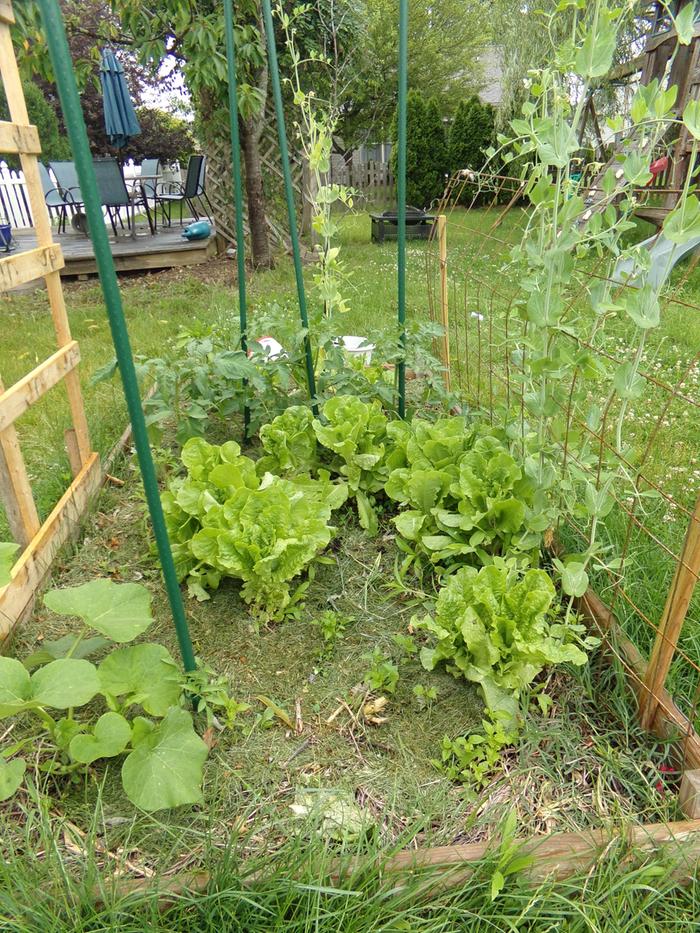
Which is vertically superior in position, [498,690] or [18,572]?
[18,572]

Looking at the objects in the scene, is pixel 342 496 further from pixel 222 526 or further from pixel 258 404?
pixel 258 404

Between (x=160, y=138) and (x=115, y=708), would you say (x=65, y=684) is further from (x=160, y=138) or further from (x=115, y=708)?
(x=160, y=138)

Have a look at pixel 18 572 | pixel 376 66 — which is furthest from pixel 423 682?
pixel 376 66

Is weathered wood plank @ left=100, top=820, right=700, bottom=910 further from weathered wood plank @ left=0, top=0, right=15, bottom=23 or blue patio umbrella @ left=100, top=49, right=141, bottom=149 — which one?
blue patio umbrella @ left=100, top=49, right=141, bottom=149

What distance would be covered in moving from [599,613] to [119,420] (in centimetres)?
242

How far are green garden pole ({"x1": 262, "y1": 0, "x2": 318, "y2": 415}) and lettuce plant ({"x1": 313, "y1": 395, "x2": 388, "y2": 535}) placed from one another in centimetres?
16

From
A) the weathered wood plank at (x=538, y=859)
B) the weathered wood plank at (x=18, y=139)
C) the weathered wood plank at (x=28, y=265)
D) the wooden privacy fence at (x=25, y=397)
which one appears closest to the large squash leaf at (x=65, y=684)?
the weathered wood plank at (x=538, y=859)

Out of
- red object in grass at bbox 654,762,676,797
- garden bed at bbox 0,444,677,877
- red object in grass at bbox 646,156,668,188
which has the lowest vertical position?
red object in grass at bbox 654,762,676,797

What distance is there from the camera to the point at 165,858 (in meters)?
1.21

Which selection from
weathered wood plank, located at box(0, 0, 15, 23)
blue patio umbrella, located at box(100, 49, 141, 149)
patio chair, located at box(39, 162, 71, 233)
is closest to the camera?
weathered wood plank, located at box(0, 0, 15, 23)

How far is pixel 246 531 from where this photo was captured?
1758 mm

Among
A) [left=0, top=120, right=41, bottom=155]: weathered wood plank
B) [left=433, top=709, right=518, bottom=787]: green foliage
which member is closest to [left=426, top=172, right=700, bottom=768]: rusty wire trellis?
[left=433, top=709, right=518, bottom=787]: green foliage

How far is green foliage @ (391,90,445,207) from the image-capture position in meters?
11.6

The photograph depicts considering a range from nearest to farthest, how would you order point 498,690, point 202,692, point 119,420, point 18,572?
point 202,692
point 498,690
point 18,572
point 119,420
